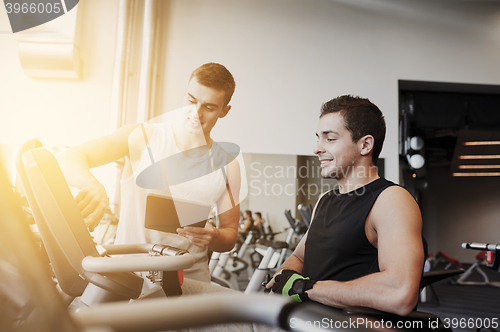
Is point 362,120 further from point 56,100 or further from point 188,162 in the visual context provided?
point 56,100

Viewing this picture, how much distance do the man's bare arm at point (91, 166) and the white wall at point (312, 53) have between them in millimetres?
2588

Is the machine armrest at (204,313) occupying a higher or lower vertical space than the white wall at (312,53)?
lower

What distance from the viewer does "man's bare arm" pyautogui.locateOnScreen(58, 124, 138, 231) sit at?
0.87 metres

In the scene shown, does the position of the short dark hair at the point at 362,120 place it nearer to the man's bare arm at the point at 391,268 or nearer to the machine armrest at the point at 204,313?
the man's bare arm at the point at 391,268

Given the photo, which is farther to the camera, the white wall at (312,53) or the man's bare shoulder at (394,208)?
the white wall at (312,53)

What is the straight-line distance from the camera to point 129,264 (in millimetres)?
694

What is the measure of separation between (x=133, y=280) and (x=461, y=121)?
5.29 metres

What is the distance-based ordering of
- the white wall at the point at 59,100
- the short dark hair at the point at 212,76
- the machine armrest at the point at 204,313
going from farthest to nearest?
the white wall at the point at 59,100
the short dark hair at the point at 212,76
the machine armrest at the point at 204,313

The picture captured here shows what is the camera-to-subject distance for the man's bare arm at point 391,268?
1.00 metres

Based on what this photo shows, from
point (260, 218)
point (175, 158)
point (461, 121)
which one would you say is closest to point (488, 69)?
point (461, 121)

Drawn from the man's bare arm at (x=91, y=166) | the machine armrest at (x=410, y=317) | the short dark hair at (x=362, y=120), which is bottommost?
the machine armrest at (x=410, y=317)

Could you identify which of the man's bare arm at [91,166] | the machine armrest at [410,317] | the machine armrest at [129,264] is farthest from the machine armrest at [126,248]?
the machine armrest at [410,317]

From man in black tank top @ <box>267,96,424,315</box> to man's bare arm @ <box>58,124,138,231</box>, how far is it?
2.25 ft

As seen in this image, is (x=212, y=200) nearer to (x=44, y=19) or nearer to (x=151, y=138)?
(x=151, y=138)
